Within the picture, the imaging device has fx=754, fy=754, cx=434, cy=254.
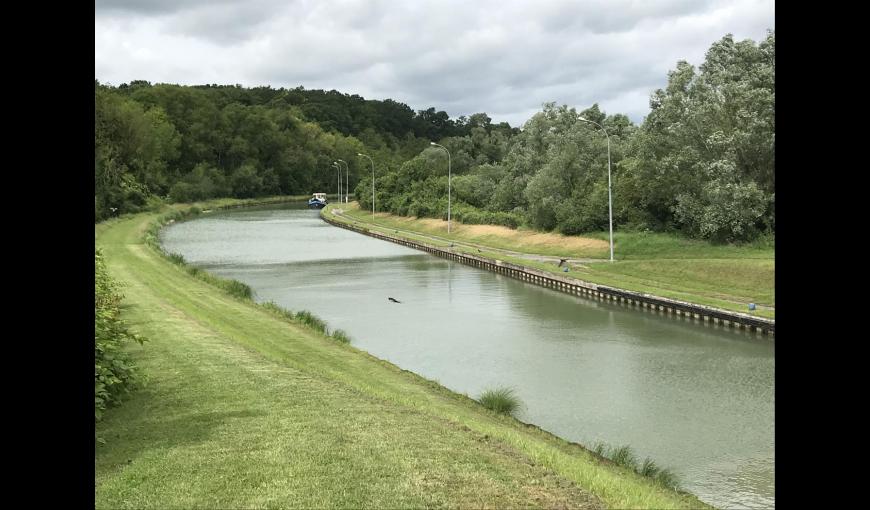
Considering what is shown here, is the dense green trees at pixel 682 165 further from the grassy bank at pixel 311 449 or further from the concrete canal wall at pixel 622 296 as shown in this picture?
the grassy bank at pixel 311 449

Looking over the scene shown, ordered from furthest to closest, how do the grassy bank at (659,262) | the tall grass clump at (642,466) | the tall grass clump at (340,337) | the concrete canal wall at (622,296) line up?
the grassy bank at (659,262) < the concrete canal wall at (622,296) < the tall grass clump at (340,337) < the tall grass clump at (642,466)

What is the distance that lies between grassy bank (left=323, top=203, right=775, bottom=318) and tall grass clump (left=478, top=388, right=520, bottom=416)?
1321 cm

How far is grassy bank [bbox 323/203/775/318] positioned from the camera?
3023 centimetres

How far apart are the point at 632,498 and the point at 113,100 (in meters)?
88.9

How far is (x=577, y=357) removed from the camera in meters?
22.5

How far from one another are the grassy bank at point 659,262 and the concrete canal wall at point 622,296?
0.41m

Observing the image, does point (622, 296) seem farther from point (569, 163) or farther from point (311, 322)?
point (569, 163)

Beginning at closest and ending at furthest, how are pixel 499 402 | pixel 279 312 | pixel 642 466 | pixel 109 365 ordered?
pixel 109 365, pixel 642 466, pixel 499 402, pixel 279 312

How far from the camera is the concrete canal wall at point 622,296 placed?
2555cm

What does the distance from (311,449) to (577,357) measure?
48.9ft

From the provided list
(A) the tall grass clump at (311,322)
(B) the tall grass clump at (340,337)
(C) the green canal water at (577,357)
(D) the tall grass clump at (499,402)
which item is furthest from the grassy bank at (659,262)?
(A) the tall grass clump at (311,322)

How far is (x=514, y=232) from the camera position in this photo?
55.7 metres

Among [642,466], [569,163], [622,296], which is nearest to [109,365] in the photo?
[642,466]
